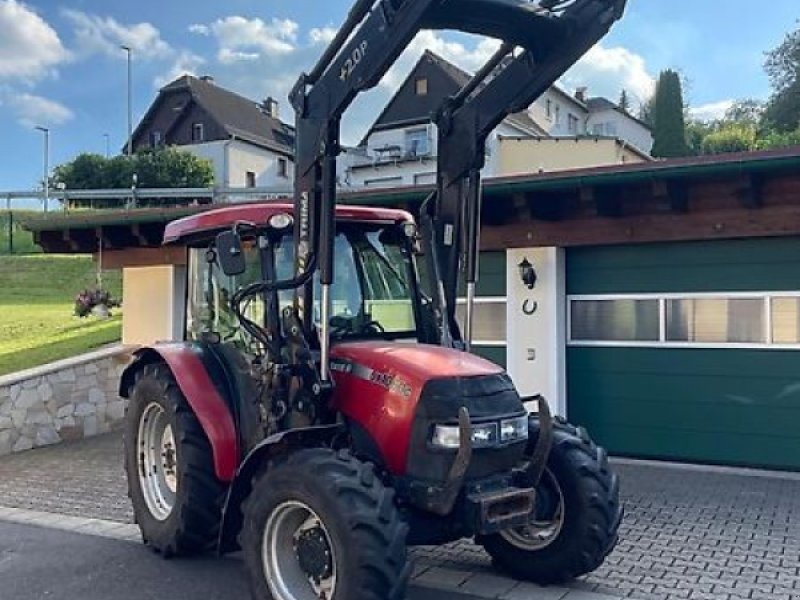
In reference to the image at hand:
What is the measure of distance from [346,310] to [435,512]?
139 centimetres

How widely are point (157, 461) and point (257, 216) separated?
84.9 inches

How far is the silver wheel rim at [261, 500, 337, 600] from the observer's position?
4215 mm

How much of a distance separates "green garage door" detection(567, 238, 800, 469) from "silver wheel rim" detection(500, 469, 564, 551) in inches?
173

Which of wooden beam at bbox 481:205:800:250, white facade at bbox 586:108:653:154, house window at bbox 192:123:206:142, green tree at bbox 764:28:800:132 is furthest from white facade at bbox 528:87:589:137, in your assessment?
wooden beam at bbox 481:205:800:250

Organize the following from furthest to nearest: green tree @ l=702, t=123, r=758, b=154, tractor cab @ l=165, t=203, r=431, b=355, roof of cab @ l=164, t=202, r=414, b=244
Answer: green tree @ l=702, t=123, r=758, b=154 < roof of cab @ l=164, t=202, r=414, b=244 < tractor cab @ l=165, t=203, r=431, b=355

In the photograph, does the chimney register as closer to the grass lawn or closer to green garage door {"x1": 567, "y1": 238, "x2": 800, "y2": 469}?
the grass lawn

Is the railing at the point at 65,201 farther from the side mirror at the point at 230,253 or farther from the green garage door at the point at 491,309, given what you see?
the side mirror at the point at 230,253

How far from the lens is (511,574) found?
509 cm

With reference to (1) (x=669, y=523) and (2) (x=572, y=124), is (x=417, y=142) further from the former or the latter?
(1) (x=669, y=523)

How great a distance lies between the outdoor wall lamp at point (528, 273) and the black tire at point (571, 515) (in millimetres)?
4515

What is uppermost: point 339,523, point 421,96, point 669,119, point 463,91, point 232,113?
point 669,119

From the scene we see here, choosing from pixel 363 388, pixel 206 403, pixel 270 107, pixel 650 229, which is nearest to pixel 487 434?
pixel 363 388

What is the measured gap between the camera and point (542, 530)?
499 centimetres

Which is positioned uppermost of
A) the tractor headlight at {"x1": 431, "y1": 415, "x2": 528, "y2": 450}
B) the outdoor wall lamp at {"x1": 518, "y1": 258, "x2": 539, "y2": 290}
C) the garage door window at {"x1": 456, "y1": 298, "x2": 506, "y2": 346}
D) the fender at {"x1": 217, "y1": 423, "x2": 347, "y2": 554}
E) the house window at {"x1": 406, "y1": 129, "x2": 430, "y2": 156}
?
the house window at {"x1": 406, "y1": 129, "x2": 430, "y2": 156}
